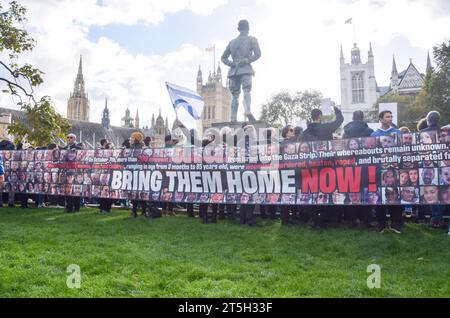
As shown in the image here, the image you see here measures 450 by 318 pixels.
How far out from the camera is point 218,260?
6223 millimetres

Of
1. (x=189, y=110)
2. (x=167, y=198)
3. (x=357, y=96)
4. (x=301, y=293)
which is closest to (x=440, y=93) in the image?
(x=189, y=110)

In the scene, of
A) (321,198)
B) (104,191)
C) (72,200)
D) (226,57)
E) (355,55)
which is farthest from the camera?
(355,55)

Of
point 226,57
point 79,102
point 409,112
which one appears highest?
point 79,102

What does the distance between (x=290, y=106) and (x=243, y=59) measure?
6095 centimetres

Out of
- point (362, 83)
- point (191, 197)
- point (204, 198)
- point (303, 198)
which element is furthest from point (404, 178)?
point (362, 83)

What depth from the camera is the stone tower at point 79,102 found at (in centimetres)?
13738

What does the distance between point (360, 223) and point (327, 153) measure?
199cm

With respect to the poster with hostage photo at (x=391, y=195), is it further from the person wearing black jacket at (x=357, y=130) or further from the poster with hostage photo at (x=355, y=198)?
the person wearing black jacket at (x=357, y=130)

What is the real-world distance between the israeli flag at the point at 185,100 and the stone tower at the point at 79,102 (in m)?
133

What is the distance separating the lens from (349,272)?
17.9ft

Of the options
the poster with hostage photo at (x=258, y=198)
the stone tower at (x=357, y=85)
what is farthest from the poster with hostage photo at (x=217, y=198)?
the stone tower at (x=357, y=85)

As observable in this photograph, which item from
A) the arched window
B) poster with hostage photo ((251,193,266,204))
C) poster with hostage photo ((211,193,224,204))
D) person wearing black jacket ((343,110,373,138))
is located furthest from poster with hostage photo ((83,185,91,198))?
the arched window

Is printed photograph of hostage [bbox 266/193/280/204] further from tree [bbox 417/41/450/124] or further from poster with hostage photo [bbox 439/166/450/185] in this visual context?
tree [bbox 417/41/450/124]

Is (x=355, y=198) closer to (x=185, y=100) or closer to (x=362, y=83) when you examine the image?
(x=185, y=100)
